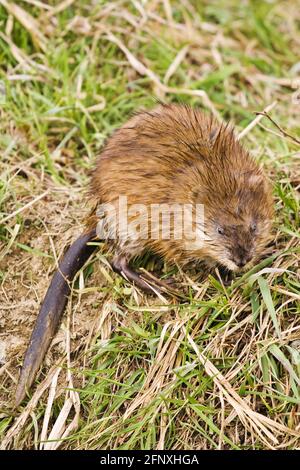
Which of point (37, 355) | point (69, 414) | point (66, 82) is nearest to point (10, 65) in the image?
point (66, 82)

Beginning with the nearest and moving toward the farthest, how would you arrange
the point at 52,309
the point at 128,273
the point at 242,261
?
the point at 242,261 → the point at 52,309 → the point at 128,273

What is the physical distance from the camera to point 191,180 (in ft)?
12.8

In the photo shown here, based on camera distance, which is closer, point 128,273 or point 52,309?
point 52,309

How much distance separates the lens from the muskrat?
3799 mm

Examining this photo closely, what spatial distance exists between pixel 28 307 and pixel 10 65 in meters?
2.08

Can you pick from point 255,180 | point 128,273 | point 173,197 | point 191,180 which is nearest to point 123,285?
point 128,273

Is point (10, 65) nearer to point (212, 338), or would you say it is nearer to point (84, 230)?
point (84, 230)

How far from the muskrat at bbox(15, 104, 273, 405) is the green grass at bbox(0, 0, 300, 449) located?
0.37 ft

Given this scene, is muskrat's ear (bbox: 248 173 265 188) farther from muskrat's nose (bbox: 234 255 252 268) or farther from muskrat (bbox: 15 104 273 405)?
muskrat's nose (bbox: 234 255 252 268)

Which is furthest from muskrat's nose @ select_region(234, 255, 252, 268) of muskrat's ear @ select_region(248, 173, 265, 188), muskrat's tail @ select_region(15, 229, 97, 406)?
muskrat's tail @ select_region(15, 229, 97, 406)

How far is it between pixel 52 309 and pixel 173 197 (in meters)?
0.89

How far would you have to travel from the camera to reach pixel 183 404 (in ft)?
11.5

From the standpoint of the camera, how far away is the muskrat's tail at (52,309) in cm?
374

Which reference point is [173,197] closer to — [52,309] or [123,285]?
[123,285]
